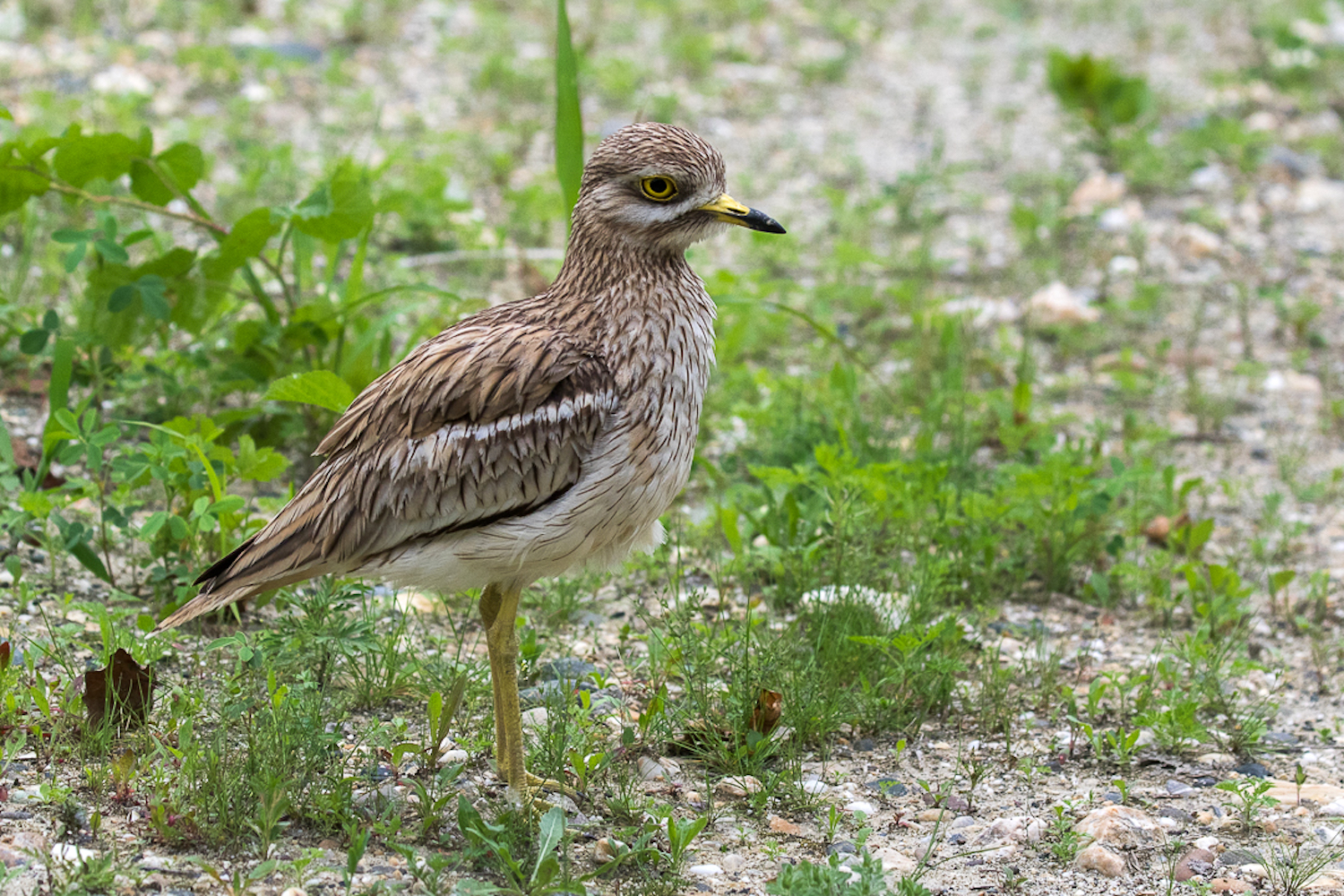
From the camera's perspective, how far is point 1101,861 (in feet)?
11.5

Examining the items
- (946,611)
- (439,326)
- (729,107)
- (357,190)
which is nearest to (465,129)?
(729,107)

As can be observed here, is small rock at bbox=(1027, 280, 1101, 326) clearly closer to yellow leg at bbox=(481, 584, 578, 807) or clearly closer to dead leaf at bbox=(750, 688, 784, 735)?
dead leaf at bbox=(750, 688, 784, 735)

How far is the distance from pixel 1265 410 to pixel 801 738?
3824 mm

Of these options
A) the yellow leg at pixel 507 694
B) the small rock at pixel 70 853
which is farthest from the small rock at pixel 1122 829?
the small rock at pixel 70 853

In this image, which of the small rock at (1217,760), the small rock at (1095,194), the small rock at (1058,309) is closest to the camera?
the small rock at (1217,760)

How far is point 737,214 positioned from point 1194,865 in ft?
6.90

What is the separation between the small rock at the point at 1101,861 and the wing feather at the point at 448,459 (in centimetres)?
164

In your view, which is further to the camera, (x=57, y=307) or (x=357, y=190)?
(x=57, y=307)

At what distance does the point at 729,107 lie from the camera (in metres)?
9.56

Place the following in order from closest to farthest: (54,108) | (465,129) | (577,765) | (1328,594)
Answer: (577,765) → (1328,594) → (54,108) → (465,129)

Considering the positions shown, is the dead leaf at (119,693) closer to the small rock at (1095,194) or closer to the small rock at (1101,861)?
the small rock at (1101,861)

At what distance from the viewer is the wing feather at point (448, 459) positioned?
11.6 feet

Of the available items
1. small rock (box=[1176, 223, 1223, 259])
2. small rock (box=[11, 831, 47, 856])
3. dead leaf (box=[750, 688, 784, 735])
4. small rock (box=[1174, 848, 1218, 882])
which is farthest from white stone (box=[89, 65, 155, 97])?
small rock (box=[1174, 848, 1218, 882])

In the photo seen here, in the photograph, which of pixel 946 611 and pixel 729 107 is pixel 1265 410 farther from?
pixel 729 107
